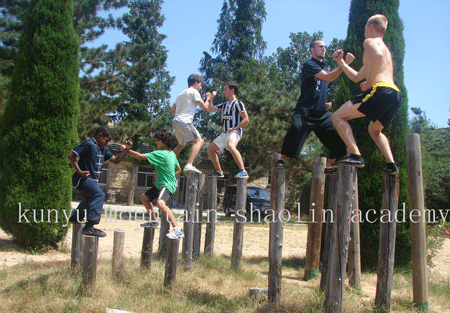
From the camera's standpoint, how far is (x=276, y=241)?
490 cm

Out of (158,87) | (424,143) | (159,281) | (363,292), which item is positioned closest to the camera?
(159,281)

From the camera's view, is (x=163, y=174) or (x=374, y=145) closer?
(x=163, y=174)

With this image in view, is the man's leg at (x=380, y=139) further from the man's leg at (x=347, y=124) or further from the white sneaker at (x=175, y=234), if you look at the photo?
the white sneaker at (x=175, y=234)

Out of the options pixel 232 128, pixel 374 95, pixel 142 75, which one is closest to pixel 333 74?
pixel 374 95

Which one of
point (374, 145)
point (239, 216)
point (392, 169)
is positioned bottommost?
point (239, 216)

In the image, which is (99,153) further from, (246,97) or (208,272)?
(246,97)

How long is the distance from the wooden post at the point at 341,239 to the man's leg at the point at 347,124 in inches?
9.1

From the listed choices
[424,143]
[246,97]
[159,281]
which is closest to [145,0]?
[246,97]

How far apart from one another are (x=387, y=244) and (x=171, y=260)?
2887 mm

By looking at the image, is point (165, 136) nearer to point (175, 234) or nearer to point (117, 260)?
point (175, 234)

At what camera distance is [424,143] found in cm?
2209

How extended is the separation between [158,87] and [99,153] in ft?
72.7

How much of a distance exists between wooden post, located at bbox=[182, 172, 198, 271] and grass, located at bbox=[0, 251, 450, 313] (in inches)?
8.1

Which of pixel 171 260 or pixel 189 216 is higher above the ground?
pixel 189 216
